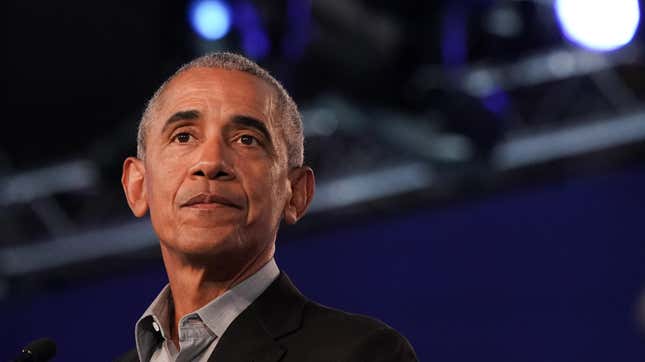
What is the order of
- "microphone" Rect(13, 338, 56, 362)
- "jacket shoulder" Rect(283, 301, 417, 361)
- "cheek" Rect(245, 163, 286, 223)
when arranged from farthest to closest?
"cheek" Rect(245, 163, 286, 223) → "microphone" Rect(13, 338, 56, 362) → "jacket shoulder" Rect(283, 301, 417, 361)

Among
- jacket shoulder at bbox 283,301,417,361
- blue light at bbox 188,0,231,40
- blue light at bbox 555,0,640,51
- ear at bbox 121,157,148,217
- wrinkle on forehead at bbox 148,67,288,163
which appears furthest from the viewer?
blue light at bbox 188,0,231,40

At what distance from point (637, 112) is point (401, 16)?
1.31 m

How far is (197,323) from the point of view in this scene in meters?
2.13

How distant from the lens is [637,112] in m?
6.02

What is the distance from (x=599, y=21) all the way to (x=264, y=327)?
3.75 meters

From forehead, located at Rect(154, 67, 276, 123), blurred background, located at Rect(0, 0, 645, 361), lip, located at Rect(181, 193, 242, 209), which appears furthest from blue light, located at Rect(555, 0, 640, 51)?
lip, located at Rect(181, 193, 242, 209)

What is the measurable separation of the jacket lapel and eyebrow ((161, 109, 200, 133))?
353 mm

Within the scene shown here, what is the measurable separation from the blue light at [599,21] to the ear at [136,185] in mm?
3300

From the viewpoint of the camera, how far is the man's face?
7.02 ft

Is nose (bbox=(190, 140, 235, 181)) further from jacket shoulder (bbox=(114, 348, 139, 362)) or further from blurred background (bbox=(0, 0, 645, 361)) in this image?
blurred background (bbox=(0, 0, 645, 361))

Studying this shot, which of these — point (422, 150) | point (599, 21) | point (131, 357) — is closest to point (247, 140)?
point (131, 357)

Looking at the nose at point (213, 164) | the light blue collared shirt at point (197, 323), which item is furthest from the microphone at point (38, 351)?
the nose at point (213, 164)

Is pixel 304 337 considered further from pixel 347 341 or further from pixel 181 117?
pixel 181 117

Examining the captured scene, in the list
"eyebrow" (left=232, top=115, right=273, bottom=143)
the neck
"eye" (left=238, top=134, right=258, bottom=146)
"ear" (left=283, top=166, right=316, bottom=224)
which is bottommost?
the neck
